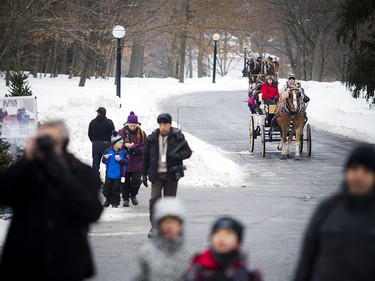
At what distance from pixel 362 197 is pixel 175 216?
153 cm

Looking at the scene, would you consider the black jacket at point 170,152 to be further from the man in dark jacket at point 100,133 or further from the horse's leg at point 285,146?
the horse's leg at point 285,146

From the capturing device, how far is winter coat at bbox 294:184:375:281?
240 inches

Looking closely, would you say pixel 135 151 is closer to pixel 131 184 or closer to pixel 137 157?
pixel 137 157

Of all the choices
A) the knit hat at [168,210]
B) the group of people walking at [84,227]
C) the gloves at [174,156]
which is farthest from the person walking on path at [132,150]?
the group of people walking at [84,227]

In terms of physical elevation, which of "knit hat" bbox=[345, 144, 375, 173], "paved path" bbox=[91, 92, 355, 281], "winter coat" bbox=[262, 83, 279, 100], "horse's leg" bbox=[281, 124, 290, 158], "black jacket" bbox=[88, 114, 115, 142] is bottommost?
"paved path" bbox=[91, 92, 355, 281]

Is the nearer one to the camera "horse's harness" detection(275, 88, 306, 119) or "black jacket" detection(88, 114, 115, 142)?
→ "black jacket" detection(88, 114, 115, 142)

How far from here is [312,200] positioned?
18750 mm

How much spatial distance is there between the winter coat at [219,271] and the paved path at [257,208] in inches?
183

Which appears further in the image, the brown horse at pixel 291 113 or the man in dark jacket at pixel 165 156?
the brown horse at pixel 291 113

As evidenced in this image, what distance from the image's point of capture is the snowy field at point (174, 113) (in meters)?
23.1

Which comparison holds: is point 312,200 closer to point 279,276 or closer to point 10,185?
point 279,276

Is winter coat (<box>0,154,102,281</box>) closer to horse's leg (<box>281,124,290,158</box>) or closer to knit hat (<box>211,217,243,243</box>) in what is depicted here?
knit hat (<box>211,217,243,243</box>)

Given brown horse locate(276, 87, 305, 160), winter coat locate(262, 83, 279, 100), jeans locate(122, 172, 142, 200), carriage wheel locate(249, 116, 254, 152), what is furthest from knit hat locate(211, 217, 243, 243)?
carriage wheel locate(249, 116, 254, 152)

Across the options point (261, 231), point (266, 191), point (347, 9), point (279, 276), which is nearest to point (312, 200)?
point (266, 191)
